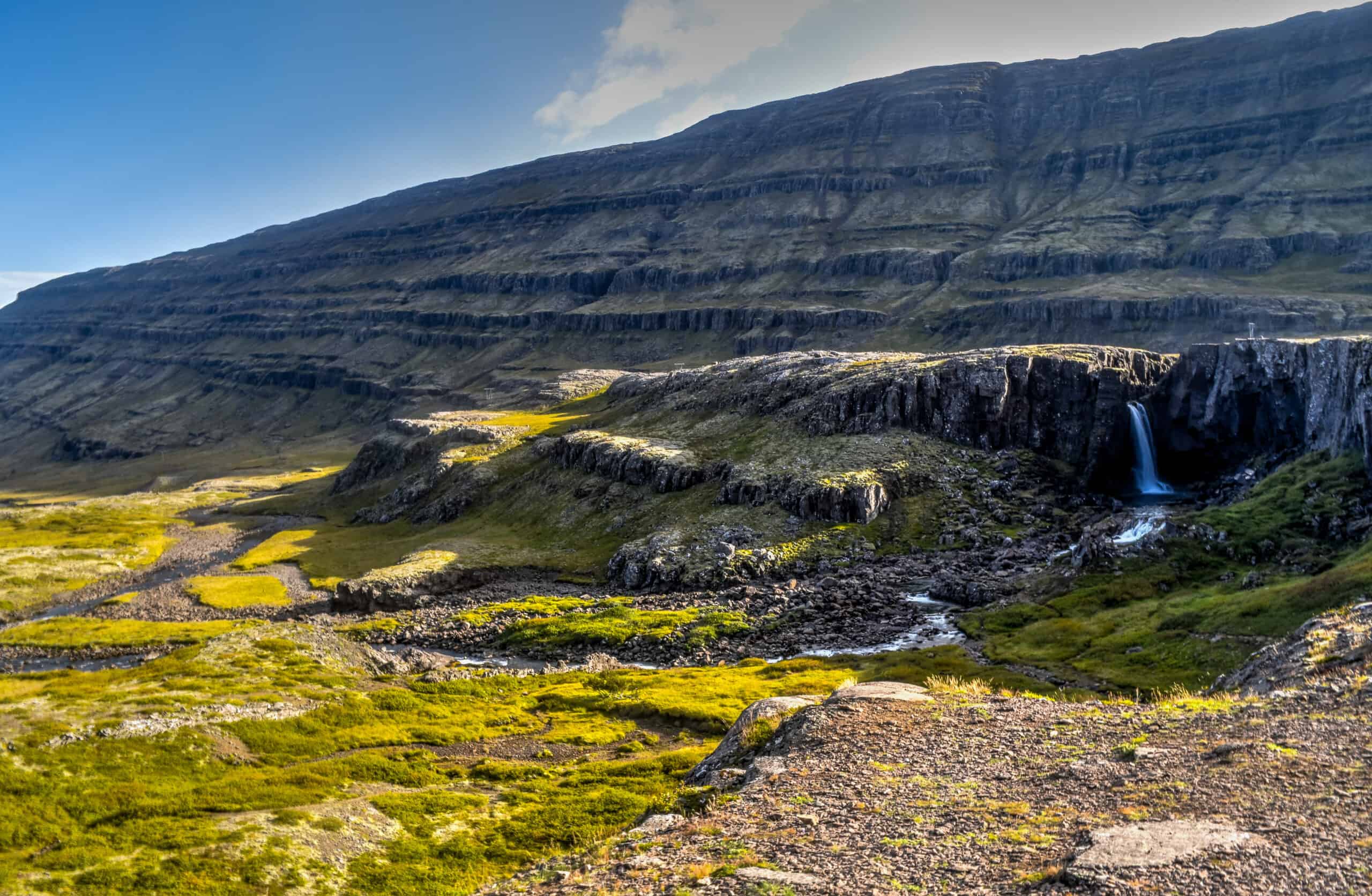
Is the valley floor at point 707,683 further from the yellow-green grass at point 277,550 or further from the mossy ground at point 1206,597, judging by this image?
the yellow-green grass at point 277,550

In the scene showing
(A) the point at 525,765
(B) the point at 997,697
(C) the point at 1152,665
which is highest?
(B) the point at 997,697

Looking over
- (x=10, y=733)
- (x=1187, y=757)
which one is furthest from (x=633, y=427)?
(x=1187, y=757)

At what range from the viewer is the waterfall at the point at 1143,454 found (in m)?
125

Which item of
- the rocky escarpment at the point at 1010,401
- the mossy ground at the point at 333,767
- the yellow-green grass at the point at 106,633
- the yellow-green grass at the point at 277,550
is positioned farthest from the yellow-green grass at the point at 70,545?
the rocky escarpment at the point at 1010,401

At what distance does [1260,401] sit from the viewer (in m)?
116

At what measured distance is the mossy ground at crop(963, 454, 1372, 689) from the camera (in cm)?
5872

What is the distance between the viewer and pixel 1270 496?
8644 cm

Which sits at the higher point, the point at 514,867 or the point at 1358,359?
the point at 1358,359

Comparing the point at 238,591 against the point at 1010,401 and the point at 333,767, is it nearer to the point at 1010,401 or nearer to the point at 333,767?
the point at 333,767

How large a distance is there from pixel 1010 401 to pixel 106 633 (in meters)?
125

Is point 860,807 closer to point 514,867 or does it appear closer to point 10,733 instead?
point 514,867

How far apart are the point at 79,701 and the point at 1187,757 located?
70353mm

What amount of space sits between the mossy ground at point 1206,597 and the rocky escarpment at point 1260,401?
7.86 metres

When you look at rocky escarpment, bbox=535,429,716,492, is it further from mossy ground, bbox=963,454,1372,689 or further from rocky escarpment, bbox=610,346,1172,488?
mossy ground, bbox=963,454,1372,689
